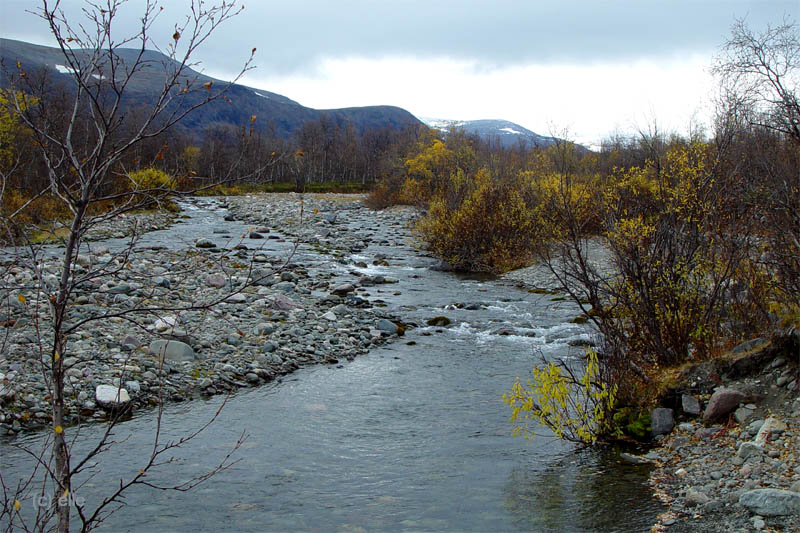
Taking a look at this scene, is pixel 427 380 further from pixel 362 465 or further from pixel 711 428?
pixel 711 428

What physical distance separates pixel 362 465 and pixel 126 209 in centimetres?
489

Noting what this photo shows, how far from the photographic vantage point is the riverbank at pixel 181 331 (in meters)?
8.15

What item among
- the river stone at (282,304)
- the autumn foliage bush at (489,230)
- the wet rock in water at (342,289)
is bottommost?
the river stone at (282,304)

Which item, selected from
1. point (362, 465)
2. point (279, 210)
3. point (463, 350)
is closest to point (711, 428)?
point (362, 465)

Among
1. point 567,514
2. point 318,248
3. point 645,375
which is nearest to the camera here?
point 567,514

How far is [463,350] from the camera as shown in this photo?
1216cm

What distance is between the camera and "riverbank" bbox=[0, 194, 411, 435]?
8148 millimetres

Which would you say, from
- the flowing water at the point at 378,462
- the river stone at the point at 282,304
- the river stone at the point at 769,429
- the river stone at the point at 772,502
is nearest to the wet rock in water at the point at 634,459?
the flowing water at the point at 378,462

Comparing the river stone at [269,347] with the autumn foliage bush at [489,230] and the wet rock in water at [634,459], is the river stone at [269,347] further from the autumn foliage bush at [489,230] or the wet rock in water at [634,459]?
the autumn foliage bush at [489,230]

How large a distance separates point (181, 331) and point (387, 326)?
460 centimetres

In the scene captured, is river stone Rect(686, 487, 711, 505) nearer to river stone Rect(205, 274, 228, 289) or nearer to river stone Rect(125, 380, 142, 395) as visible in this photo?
river stone Rect(125, 380, 142, 395)

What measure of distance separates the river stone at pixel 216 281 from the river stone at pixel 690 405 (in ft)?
38.6

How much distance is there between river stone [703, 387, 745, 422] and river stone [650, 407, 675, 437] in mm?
409

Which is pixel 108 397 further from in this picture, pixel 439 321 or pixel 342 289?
pixel 342 289
